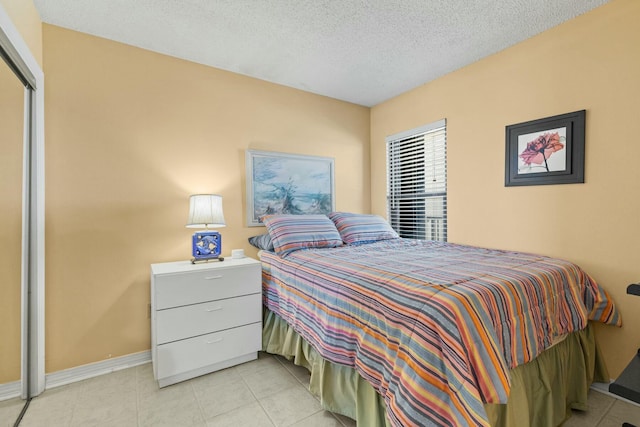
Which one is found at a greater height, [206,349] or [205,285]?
[205,285]

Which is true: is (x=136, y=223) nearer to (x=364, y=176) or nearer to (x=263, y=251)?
(x=263, y=251)

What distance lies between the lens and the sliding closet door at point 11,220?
151 cm

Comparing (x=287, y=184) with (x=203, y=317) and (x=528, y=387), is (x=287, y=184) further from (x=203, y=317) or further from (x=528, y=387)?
(x=528, y=387)

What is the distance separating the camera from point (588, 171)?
1.92 meters

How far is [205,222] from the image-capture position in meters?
2.18

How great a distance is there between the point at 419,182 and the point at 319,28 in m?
1.82

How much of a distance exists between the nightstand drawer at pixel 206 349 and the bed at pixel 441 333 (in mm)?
166

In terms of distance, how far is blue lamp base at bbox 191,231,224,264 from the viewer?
221 centimetres

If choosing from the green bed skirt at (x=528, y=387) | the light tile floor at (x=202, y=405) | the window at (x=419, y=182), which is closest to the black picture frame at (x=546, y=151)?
the window at (x=419, y=182)

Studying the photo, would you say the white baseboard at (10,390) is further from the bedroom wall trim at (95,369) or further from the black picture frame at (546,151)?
the black picture frame at (546,151)

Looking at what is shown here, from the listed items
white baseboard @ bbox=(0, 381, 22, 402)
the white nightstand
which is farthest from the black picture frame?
white baseboard @ bbox=(0, 381, 22, 402)

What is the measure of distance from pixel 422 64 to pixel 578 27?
1034mm

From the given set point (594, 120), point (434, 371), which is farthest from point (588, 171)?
point (434, 371)

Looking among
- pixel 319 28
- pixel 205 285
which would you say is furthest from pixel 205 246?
pixel 319 28
